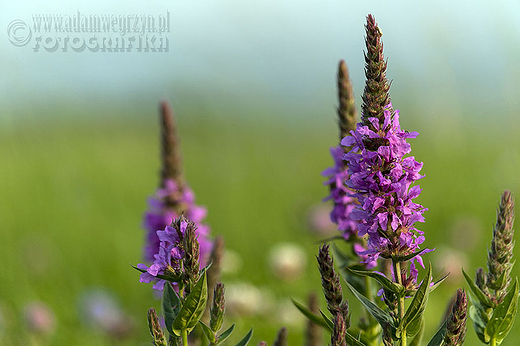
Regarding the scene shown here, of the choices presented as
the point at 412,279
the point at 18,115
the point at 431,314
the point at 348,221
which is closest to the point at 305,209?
the point at 431,314

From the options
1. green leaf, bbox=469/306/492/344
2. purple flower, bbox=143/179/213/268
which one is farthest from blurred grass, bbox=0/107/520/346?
green leaf, bbox=469/306/492/344

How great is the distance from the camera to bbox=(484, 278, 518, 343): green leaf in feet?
5.37

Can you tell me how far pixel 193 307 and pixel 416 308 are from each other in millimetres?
587

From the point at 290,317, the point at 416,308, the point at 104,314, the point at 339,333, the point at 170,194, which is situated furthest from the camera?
the point at 290,317

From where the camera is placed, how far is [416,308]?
4.78 feet

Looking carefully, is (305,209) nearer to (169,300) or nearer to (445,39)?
(445,39)

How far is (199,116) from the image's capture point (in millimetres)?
8031

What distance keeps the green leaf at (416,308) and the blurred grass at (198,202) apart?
2419 millimetres

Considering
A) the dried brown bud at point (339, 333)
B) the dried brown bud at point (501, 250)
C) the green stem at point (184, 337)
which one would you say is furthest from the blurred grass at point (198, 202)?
the dried brown bud at point (339, 333)

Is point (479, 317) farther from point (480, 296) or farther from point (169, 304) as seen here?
point (169, 304)

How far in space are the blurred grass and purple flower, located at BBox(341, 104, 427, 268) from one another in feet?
8.13

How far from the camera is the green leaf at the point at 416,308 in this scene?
1430 millimetres

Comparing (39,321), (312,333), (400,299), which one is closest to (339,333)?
(400,299)

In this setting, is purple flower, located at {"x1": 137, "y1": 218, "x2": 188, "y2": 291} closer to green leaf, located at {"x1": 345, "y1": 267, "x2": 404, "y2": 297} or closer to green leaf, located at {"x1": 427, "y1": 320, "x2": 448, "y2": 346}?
green leaf, located at {"x1": 345, "y1": 267, "x2": 404, "y2": 297}
